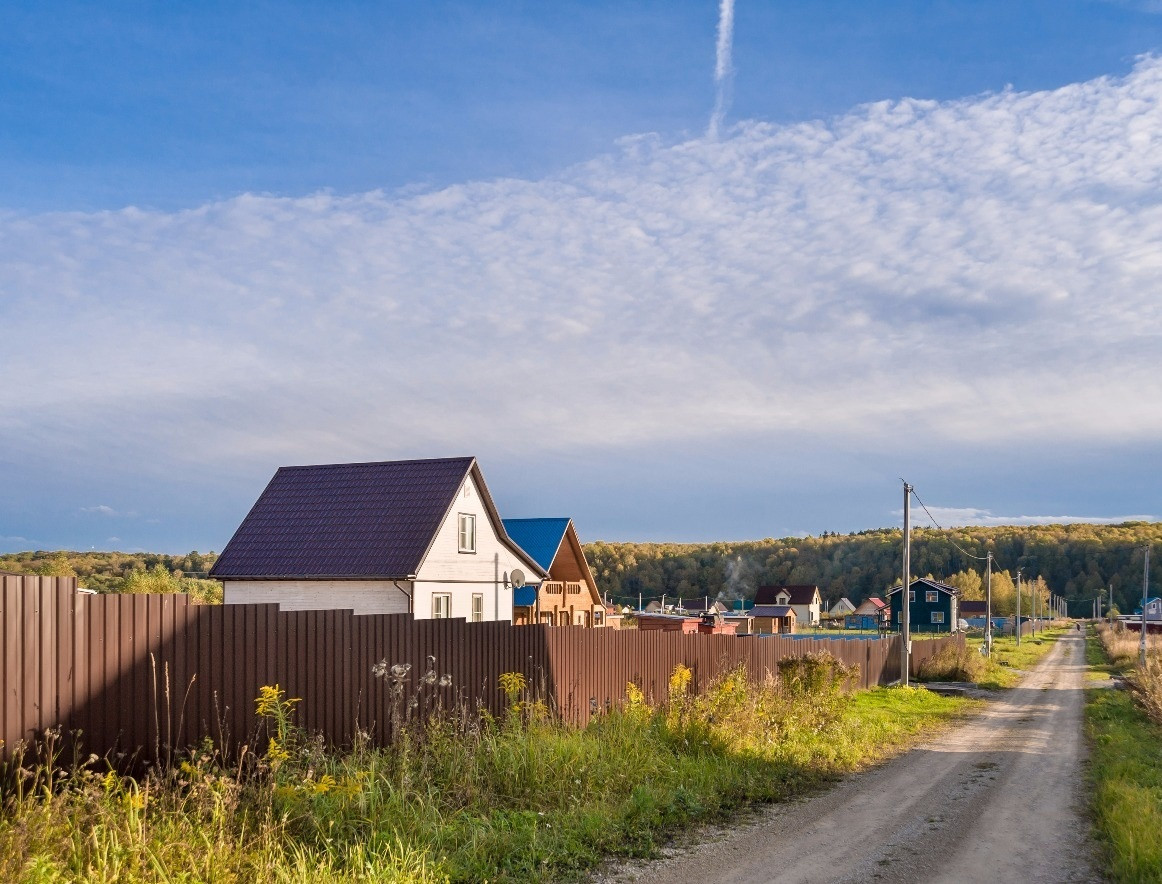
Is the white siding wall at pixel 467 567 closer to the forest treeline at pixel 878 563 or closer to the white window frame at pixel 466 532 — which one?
the white window frame at pixel 466 532

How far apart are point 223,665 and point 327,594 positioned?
65.2 ft

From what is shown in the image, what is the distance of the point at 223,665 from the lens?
8820 mm

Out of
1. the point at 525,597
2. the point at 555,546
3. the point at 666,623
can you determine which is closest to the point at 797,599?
the point at 666,623

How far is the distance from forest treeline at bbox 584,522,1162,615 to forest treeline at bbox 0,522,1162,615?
148 millimetres

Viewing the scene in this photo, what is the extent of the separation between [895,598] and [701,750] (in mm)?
85893

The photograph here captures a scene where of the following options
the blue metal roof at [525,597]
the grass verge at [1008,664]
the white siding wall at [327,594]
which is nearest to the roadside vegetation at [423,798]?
the white siding wall at [327,594]

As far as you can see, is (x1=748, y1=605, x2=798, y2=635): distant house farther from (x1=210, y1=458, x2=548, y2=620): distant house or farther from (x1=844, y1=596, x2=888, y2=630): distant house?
(x1=210, y1=458, x2=548, y2=620): distant house

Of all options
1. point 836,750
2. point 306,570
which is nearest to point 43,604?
point 836,750

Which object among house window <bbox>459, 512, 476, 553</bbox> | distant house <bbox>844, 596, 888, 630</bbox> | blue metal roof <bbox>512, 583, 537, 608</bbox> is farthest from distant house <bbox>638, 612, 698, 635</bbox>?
distant house <bbox>844, 596, 888, 630</bbox>

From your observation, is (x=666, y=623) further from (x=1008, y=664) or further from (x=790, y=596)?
Answer: (x=790, y=596)

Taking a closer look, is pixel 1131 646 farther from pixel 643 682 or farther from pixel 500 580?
pixel 643 682

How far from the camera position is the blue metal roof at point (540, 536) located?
3822 centimetres

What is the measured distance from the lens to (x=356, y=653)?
33.8 ft

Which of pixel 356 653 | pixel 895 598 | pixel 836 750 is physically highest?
pixel 356 653
